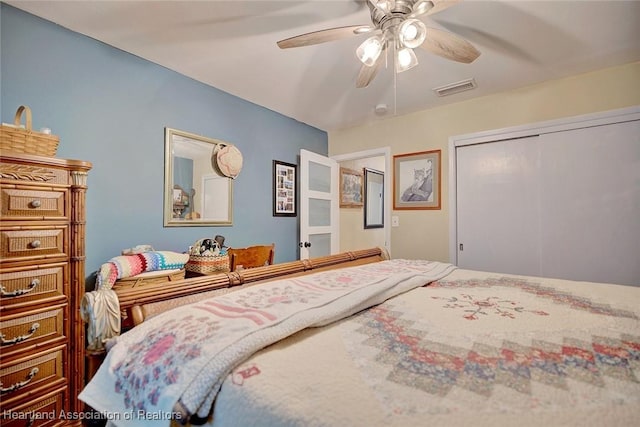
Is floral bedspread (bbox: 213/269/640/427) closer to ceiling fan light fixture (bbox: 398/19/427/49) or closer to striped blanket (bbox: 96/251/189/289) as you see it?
ceiling fan light fixture (bbox: 398/19/427/49)

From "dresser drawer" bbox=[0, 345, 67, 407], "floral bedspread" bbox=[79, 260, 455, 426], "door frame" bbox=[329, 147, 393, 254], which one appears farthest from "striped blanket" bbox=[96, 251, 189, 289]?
"door frame" bbox=[329, 147, 393, 254]

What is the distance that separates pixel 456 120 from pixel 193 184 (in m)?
2.64

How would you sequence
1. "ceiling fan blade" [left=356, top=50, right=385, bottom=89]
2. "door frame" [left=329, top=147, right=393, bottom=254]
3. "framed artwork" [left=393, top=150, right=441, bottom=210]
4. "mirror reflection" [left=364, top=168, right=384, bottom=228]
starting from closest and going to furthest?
"ceiling fan blade" [left=356, top=50, right=385, bottom=89], "framed artwork" [left=393, top=150, right=441, bottom=210], "door frame" [left=329, top=147, right=393, bottom=254], "mirror reflection" [left=364, top=168, right=384, bottom=228]

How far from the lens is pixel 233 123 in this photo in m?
2.86

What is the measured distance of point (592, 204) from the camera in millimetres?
2395

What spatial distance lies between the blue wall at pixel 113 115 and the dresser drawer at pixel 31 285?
1.78 ft

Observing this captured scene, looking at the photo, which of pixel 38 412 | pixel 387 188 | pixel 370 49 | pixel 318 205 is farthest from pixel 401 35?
pixel 38 412

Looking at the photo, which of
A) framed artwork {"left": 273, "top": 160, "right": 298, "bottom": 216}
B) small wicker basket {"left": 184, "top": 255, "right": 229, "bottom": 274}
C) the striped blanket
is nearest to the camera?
the striped blanket

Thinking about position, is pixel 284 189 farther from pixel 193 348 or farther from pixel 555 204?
pixel 193 348

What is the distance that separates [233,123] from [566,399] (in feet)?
9.58

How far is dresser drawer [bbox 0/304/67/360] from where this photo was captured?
1.25 metres

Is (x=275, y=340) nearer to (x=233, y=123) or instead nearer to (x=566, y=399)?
(x=566, y=399)

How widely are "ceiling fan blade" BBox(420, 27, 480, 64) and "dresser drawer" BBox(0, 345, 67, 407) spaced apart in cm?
244

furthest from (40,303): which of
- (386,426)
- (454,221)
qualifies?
(454,221)
